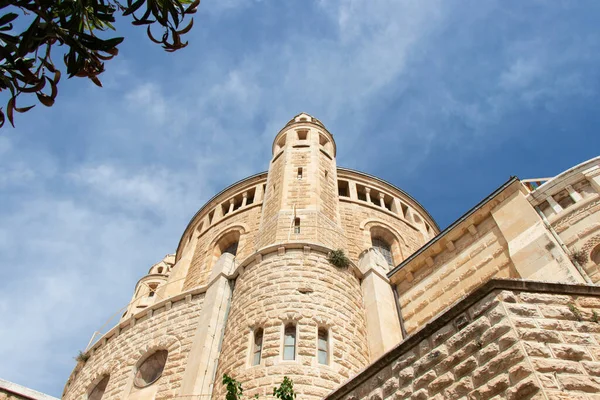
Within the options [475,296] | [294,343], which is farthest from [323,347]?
[475,296]

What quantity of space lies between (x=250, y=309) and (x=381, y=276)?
14.1 ft

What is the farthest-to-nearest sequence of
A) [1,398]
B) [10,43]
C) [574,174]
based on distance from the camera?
[574,174]
[1,398]
[10,43]

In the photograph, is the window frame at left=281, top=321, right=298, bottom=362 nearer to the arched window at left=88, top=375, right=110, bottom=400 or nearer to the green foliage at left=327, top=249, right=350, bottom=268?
the green foliage at left=327, top=249, right=350, bottom=268

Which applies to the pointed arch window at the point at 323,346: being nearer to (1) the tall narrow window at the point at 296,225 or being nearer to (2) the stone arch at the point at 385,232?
(1) the tall narrow window at the point at 296,225

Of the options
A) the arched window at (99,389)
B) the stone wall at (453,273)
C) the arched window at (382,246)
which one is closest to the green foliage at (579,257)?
the stone wall at (453,273)

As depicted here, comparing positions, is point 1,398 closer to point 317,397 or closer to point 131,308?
point 317,397

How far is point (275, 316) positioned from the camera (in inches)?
478

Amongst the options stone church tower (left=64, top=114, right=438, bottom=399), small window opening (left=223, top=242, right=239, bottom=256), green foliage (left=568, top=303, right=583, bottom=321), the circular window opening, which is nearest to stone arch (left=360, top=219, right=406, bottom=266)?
stone church tower (left=64, top=114, right=438, bottom=399)

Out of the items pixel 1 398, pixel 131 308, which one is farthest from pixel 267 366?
pixel 131 308

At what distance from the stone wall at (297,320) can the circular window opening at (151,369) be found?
245cm

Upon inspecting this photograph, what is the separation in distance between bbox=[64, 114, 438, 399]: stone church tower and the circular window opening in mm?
31

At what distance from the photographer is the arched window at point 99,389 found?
49.4 feet

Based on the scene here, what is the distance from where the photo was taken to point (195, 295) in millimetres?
15812

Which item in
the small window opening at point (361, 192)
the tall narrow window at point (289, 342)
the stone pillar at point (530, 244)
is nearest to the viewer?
the stone pillar at point (530, 244)
